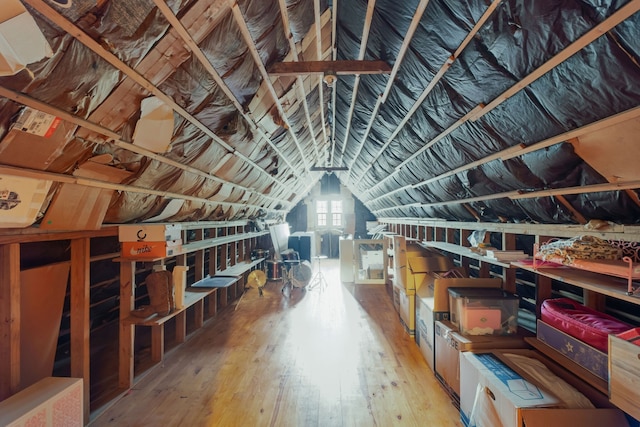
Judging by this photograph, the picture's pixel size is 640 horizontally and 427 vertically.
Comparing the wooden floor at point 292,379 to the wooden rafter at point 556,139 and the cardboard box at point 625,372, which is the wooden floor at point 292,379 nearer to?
the cardboard box at point 625,372

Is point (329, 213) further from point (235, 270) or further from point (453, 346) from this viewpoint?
point (453, 346)

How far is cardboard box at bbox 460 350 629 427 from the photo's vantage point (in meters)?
1.54

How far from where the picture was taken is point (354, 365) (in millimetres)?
3029

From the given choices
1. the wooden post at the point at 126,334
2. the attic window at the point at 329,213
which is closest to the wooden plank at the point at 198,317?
the wooden post at the point at 126,334

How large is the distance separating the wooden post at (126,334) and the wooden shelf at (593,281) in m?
3.22

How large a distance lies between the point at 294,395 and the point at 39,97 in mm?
2631

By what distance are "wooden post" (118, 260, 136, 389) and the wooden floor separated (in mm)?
134

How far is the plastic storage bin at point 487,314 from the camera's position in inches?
95.6

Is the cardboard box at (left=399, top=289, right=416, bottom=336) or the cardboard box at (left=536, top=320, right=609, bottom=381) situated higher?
the cardboard box at (left=536, top=320, right=609, bottom=381)

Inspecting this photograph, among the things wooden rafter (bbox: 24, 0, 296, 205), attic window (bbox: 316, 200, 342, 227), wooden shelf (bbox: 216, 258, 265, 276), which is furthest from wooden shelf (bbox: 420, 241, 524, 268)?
attic window (bbox: 316, 200, 342, 227)

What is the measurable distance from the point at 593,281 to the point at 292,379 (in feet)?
7.90

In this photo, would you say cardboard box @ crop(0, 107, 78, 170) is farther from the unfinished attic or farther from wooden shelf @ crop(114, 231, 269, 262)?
wooden shelf @ crop(114, 231, 269, 262)

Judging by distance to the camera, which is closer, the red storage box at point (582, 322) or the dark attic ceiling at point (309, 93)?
the dark attic ceiling at point (309, 93)

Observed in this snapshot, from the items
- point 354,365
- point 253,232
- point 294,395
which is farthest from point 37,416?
point 253,232
